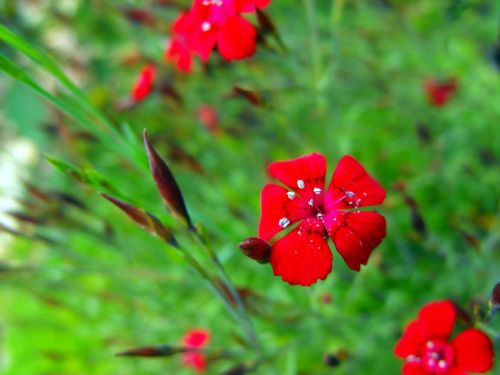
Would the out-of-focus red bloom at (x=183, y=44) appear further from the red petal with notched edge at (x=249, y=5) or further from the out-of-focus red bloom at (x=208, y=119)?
the out-of-focus red bloom at (x=208, y=119)

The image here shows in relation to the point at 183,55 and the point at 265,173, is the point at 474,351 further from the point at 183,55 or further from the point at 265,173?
the point at 265,173

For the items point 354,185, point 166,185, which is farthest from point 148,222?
point 354,185

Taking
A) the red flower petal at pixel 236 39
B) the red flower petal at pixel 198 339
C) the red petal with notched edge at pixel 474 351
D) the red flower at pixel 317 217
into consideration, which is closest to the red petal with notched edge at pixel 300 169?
the red flower at pixel 317 217

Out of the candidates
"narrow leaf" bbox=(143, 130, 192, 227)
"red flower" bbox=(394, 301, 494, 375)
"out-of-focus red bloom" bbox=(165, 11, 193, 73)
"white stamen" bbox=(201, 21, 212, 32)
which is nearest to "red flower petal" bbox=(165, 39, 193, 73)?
"out-of-focus red bloom" bbox=(165, 11, 193, 73)

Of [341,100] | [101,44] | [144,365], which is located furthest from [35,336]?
[341,100]

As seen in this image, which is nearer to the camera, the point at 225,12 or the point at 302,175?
the point at 302,175

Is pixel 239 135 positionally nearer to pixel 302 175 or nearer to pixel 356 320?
pixel 356 320

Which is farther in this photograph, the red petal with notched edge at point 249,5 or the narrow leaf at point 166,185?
the red petal with notched edge at point 249,5
